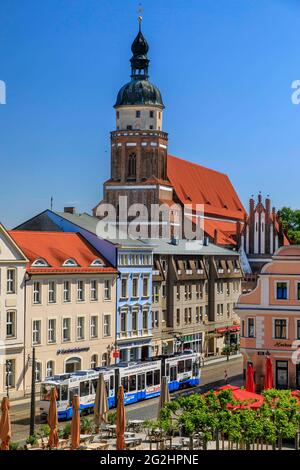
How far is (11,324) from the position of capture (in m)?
41.9

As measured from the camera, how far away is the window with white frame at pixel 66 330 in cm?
4550

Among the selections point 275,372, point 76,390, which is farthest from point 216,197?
point 76,390

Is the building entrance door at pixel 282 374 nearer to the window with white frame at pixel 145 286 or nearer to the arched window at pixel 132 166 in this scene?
the window with white frame at pixel 145 286

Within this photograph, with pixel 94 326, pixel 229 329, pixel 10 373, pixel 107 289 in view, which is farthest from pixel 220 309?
pixel 10 373

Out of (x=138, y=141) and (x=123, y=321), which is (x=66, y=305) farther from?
(x=138, y=141)

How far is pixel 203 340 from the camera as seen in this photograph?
61625 millimetres

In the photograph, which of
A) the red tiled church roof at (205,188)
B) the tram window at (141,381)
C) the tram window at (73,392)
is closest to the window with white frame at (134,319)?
the tram window at (141,381)

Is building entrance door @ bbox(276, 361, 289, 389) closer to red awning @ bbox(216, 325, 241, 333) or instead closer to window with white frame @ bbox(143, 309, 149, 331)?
window with white frame @ bbox(143, 309, 149, 331)

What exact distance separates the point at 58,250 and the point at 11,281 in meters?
5.29

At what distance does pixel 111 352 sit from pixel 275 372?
1113 centimetres

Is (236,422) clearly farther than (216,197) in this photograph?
No

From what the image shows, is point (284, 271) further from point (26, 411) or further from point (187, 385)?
point (26, 411)

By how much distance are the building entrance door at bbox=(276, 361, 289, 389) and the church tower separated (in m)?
45.4

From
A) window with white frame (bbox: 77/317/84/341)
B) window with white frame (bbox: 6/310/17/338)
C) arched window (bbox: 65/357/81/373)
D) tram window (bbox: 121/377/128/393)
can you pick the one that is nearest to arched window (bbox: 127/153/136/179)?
window with white frame (bbox: 77/317/84/341)
